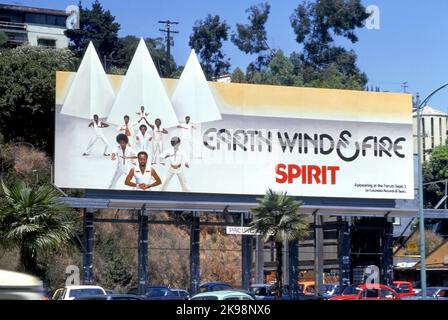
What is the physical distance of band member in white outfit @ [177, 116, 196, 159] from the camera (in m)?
44.7

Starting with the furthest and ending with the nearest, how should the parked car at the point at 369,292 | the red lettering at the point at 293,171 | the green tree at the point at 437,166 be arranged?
the green tree at the point at 437,166 → the red lettering at the point at 293,171 → the parked car at the point at 369,292

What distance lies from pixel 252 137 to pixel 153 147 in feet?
17.6

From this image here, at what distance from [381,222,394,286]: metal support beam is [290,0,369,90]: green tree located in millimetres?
13235

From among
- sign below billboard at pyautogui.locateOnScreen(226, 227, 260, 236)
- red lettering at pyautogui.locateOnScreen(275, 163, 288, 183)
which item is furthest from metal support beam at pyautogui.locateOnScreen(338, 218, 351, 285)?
sign below billboard at pyautogui.locateOnScreen(226, 227, 260, 236)

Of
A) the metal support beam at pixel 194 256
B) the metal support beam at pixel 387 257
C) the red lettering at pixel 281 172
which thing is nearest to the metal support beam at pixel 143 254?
the metal support beam at pixel 194 256

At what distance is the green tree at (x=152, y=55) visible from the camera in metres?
71.9

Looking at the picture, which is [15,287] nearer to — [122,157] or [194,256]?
[194,256]

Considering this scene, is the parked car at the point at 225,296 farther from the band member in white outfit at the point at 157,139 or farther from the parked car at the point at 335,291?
the band member in white outfit at the point at 157,139

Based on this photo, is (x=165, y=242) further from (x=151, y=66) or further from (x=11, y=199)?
(x=11, y=199)

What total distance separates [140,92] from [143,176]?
14.2 feet

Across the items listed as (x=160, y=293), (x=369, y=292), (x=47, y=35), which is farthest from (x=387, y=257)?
(x=47, y=35)

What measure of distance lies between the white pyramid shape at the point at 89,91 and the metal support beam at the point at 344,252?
13.9 metres

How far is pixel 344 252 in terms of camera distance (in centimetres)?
4438
